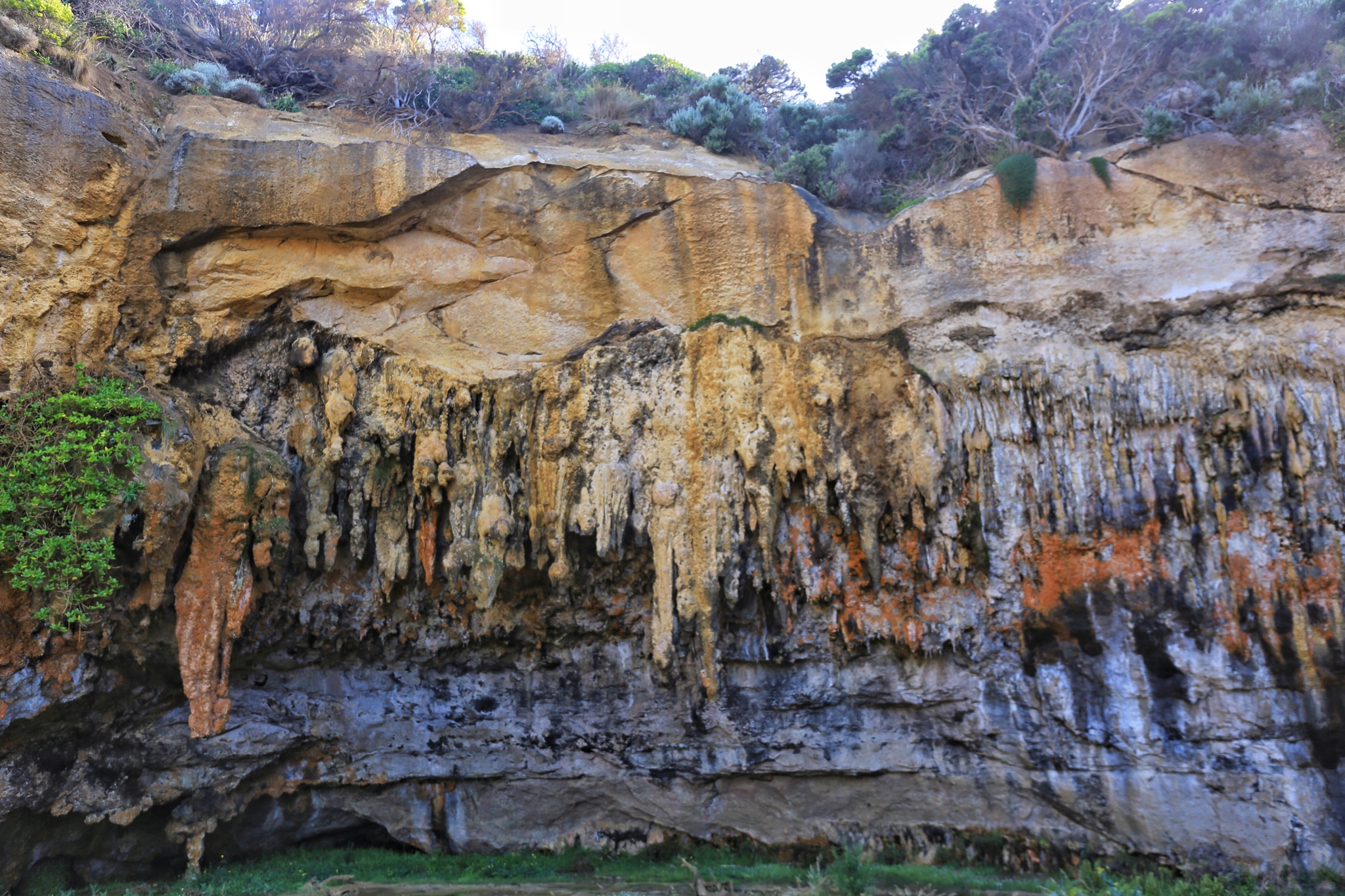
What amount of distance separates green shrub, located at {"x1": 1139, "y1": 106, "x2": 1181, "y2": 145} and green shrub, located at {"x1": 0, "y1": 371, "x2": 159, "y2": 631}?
48.3ft

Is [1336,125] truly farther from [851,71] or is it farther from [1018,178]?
[851,71]

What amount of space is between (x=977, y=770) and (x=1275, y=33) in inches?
494

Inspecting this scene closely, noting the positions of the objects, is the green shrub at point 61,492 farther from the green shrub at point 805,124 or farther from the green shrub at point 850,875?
the green shrub at point 805,124

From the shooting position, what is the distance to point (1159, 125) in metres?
11.1

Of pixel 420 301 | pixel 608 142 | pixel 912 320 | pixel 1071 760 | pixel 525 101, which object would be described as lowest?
pixel 1071 760

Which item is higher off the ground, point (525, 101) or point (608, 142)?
point (525, 101)

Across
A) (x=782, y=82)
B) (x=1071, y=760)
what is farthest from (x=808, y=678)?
(x=782, y=82)

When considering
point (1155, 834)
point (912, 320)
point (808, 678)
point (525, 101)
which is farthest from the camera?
point (525, 101)

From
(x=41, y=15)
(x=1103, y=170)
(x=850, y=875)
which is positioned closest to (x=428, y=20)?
(x=41, y=15)

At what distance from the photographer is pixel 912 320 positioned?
39.1 feet

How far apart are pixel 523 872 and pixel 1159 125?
15.1 metres

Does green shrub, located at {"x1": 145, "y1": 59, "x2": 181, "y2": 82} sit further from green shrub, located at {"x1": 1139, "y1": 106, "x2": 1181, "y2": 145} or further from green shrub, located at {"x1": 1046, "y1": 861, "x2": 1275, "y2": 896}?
green shrub, located at {"x1": 1046, "y1": 861, "x2": 1275, "y2": 896}

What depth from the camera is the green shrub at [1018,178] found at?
37.6 ft

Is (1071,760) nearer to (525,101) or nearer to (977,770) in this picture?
(977,770)
